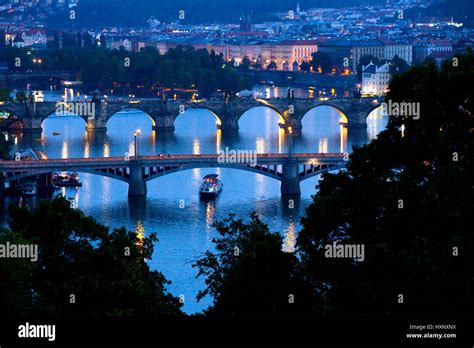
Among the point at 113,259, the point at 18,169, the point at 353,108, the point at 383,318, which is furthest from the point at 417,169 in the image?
the point at 353,108

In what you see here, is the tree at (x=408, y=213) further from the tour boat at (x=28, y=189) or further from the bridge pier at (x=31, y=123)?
the bridge pier at (x=31, y=123)

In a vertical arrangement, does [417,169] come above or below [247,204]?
above

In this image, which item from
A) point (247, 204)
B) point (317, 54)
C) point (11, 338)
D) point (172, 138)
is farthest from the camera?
point (317, 54)

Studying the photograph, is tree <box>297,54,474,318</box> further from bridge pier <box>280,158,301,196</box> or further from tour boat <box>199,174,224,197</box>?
bridge pier <box>280,158,301,196</box>

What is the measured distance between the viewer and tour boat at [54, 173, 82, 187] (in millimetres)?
27516

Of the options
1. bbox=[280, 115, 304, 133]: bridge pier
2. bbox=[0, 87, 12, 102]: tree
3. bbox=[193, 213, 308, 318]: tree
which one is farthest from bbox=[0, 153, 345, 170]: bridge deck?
bbox=[0, 87, 12, 102]: tree

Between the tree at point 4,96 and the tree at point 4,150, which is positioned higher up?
the tree at point 4,96

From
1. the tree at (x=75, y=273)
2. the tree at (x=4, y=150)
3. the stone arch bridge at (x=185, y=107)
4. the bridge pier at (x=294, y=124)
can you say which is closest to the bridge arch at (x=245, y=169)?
the tree at (x=4, y=150)

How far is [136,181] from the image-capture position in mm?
→ 26438

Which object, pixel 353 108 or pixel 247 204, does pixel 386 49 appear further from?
pixel 247 204

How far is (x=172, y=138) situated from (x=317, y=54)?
31165 mm

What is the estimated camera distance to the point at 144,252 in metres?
12.5

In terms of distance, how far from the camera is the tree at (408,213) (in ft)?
33.5

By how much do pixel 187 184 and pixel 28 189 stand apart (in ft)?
10.7
